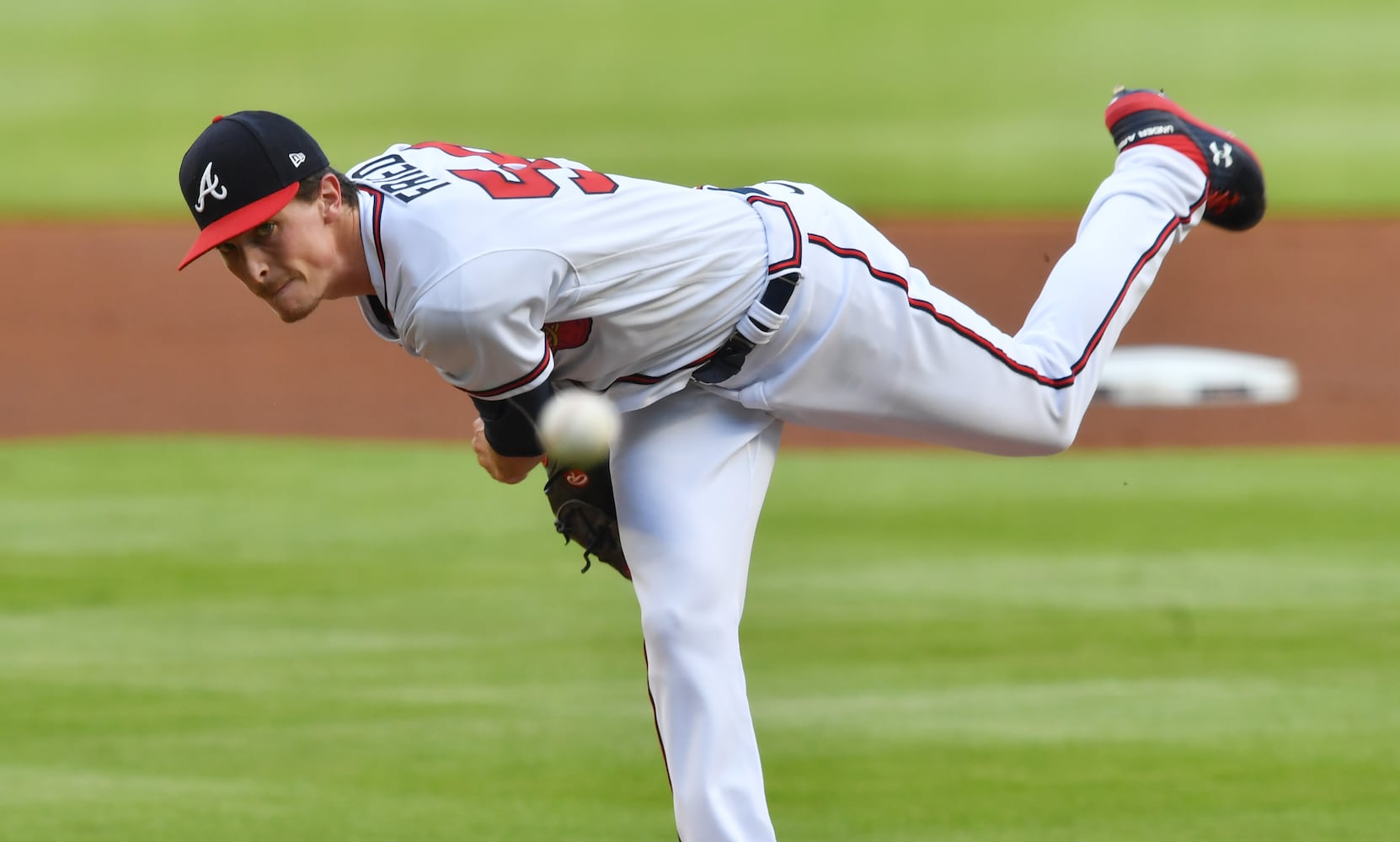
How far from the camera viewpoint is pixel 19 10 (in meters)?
20.0

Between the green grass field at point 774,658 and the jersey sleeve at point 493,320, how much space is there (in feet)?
3.90

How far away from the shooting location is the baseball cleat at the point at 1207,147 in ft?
12.4

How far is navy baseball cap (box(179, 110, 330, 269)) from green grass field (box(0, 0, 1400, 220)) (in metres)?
11.1

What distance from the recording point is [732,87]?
17609 millimetres

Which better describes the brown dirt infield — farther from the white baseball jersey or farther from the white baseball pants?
the white baseball jersey

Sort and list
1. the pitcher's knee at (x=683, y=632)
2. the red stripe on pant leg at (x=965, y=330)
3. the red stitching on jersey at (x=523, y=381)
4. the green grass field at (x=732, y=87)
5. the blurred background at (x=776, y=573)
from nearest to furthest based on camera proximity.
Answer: the red stitching on jersey at (x=523, y=381), the pitcher's knee at (x=683, y=632), the red stripe on pant leg at (x=965, y=330), the blurred background at (x=776, y=573), the green grass field at (x=732, y=87)

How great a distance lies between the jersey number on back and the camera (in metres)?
2.99

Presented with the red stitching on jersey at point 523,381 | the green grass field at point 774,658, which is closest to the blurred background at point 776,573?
the green grass field at point 774,658

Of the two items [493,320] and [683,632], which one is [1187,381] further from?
[493,320]

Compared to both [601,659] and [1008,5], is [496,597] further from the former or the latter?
[1008,5]

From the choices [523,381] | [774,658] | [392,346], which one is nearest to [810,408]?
[523,381]

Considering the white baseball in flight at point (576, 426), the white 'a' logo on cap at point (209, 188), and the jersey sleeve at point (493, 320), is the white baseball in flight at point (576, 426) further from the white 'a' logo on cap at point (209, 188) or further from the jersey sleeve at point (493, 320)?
the white 'a' logo on cap at point (209, 188)

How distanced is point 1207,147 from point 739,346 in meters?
1.25

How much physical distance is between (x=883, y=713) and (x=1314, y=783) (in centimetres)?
107
